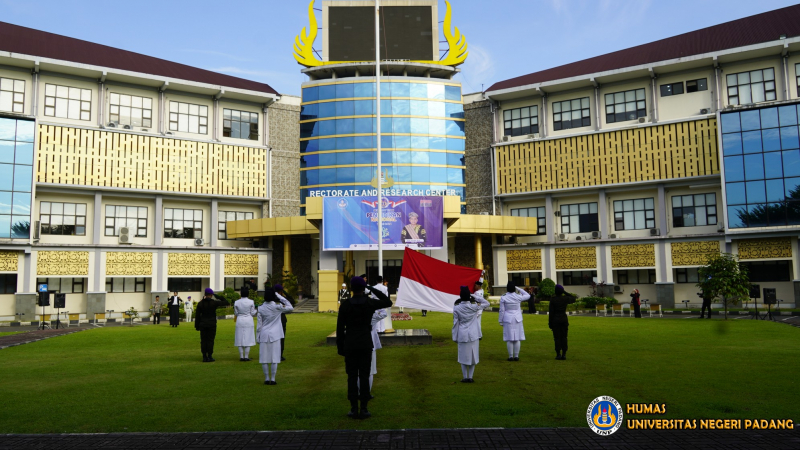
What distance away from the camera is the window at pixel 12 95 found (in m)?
37.5

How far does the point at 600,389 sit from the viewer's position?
10.1 m

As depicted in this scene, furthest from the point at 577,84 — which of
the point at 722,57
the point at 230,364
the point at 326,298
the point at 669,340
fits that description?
the point at 230,364

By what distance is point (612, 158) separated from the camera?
42688 millimetres

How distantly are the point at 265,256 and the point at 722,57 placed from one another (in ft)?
113

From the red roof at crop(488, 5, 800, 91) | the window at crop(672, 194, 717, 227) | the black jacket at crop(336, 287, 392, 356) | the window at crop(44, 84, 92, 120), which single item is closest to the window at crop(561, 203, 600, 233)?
the window at crop(672, 194, 717, 227)

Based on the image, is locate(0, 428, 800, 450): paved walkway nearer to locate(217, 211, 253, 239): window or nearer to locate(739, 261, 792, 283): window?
locate(739, 261, 792, 283): window

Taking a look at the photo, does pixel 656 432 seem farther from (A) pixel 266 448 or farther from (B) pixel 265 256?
(B) pixel 265 256

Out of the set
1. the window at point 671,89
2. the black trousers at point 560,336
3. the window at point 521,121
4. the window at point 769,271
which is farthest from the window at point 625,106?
the black trousers at point 560,336

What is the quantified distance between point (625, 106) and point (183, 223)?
3317cm

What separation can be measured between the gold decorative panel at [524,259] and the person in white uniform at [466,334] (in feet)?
112

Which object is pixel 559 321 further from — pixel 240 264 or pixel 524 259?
pixel 240 264

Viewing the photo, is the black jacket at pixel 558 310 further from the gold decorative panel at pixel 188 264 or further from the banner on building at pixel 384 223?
the gold decorative panel at pixel 188 264

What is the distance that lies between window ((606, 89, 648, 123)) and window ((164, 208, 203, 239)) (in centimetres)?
3103

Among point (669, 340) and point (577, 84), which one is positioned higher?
point (577, 84)
